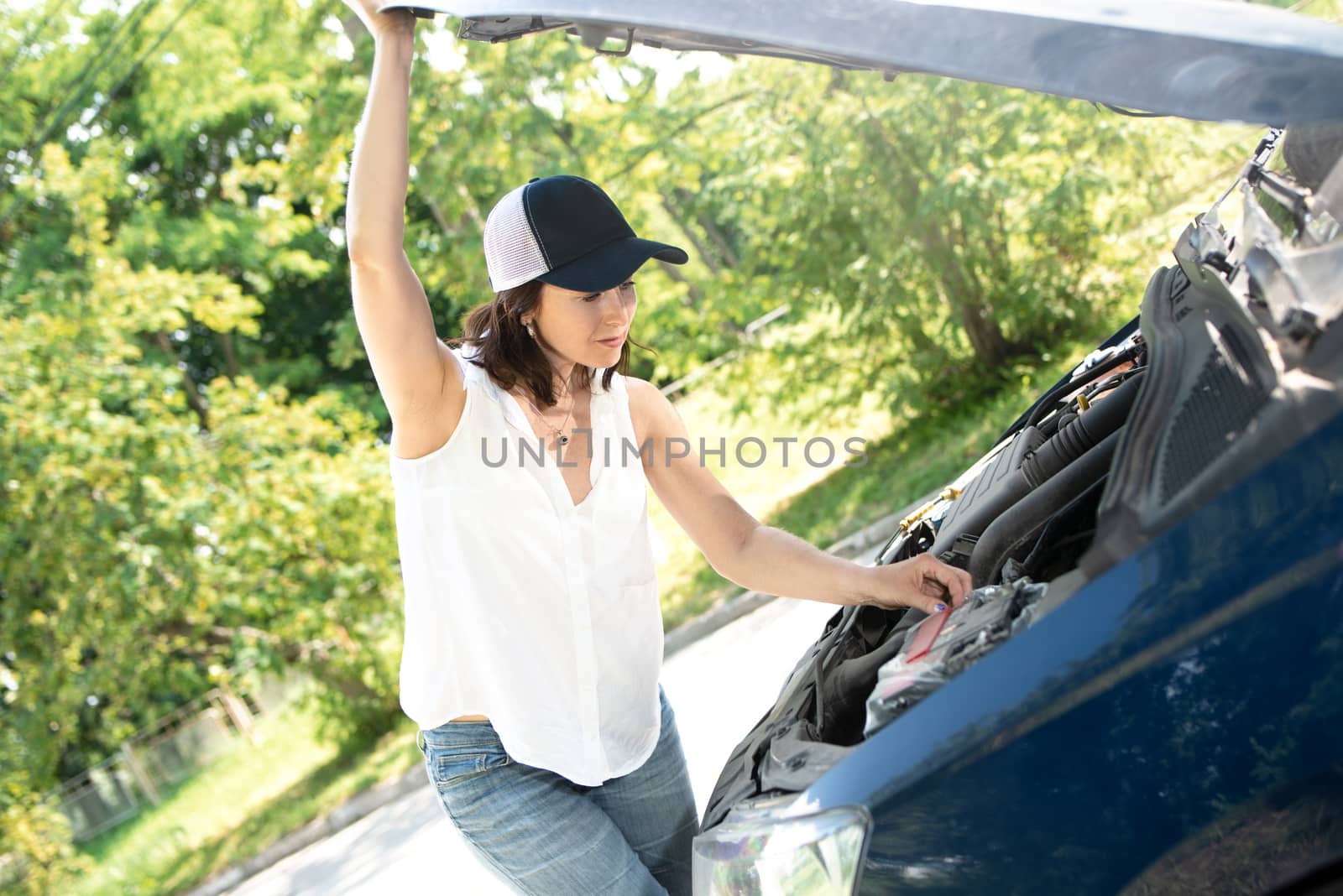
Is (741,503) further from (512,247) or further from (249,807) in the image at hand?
(512,247)

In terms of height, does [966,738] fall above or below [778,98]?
below

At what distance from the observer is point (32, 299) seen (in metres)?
9.02

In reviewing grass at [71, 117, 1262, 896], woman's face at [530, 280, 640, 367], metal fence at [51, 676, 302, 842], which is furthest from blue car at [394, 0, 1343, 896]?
metal fence at [51, 676, 302, 842]

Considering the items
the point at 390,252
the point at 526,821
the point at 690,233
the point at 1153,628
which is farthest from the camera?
the point at 690,233

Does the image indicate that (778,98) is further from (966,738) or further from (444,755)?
(966,738)

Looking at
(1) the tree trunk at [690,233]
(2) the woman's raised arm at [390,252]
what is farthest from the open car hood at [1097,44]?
(1) the tree trunk at [690,233]

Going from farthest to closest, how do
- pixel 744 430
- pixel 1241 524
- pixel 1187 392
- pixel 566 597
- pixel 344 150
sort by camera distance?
1. pixel 744 430
2. pixel 344 150
3. pixel 566 597
4. pixel 1187 392
5. pixel 1241 524

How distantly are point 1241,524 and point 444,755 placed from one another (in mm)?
1475

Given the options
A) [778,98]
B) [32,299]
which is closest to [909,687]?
[778,98]

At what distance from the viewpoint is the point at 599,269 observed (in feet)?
7.07

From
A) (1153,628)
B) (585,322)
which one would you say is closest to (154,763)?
(585,322)

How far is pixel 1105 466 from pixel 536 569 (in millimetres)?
1076

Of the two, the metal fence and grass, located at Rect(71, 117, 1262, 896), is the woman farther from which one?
the metal fence

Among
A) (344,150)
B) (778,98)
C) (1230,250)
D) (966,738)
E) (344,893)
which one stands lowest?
(344,893)
